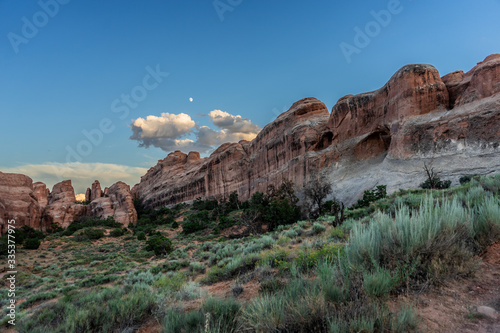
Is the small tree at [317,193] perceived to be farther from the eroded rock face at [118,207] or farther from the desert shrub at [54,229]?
the desert shrub at [54,229]

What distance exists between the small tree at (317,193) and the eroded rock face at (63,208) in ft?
145

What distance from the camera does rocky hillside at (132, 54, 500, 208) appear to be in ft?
65.3

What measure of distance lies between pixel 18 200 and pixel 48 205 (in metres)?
17.9

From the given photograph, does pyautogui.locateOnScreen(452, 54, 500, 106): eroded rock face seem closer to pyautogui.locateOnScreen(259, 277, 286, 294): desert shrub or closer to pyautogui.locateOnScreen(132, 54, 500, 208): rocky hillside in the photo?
pyautogui.locateOnScreen(132, 54, 500, 208): rocky hillside

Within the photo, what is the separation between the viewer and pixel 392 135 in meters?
25.3

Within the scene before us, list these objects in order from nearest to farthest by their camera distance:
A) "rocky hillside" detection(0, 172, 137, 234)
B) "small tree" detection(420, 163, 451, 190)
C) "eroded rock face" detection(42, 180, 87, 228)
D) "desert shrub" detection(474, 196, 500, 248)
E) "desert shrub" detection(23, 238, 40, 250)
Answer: "desert shrub" detection(474, 196, 500, 248), "small tree" detection(420, 163, 451, 190), "desert shrub" detection(23, 238, 40, 250), "rocky hillside" detection(0, 172, 137, 234), "eroded rock face" detection(42, 180, 87, 228)

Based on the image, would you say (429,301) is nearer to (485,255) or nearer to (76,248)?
(485,255)

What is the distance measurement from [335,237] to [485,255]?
3754 millimetres

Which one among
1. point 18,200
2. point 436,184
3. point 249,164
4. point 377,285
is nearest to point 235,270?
point 377,285

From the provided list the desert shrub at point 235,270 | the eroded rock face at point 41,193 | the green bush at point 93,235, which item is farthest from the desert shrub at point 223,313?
the eroded rock face at point 41,193

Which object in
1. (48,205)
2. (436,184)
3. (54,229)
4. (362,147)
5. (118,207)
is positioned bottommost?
(54,229)

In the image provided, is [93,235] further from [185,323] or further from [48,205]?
[185,323]

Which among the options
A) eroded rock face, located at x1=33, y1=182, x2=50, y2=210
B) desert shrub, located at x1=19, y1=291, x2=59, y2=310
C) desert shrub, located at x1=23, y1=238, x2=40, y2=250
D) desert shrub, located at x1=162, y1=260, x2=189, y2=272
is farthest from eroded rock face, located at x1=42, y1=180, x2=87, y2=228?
desert shrub, located at x1=162, y1=260, x2=189, y2=272

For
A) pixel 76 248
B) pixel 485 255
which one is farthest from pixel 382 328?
pixel 76 248
